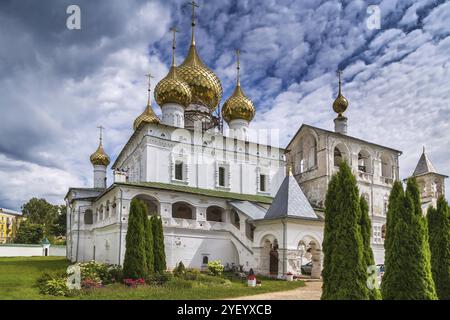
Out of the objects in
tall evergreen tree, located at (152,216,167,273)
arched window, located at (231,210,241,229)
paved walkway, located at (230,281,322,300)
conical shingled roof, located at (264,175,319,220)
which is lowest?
paved walkway, located at (230,281,322,300)

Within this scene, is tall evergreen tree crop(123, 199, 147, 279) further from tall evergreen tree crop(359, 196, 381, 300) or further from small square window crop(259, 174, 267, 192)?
small square window crop(259, 174, 267, 192)

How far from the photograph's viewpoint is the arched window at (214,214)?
23.9 m

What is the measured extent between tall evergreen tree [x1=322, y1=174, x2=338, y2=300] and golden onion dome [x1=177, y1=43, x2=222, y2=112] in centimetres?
1931

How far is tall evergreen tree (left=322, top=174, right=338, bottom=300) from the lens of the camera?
9055 mm

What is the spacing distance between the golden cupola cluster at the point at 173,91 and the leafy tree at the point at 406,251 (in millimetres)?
17648

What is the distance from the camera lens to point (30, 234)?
165 feet

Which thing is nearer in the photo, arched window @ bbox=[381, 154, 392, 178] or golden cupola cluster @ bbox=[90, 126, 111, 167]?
arched window @ bbox=[381, 154, 392, 178]

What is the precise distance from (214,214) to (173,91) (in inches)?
327

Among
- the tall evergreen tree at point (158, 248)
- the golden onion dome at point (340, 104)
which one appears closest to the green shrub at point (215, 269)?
the tall evergreen tree at point (158, 248)

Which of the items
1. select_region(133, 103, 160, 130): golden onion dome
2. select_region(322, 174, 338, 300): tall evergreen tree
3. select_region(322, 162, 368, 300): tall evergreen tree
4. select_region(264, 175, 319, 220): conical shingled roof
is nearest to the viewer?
select_region(322, 162, 368, 300): tall evergreen tree

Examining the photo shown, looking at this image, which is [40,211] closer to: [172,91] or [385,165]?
[172,91]

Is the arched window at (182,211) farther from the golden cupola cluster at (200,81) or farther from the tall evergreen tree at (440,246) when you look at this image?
the tall evergreen tree at (440,246)

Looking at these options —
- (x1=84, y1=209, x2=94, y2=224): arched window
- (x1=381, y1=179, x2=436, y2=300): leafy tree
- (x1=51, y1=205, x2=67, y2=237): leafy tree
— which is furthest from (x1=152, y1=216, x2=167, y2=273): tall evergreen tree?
(x1=51, y1=205, x2=67, y2=237): leafy tree

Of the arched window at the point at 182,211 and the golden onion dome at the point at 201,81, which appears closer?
the arched window at the point at 182,211
